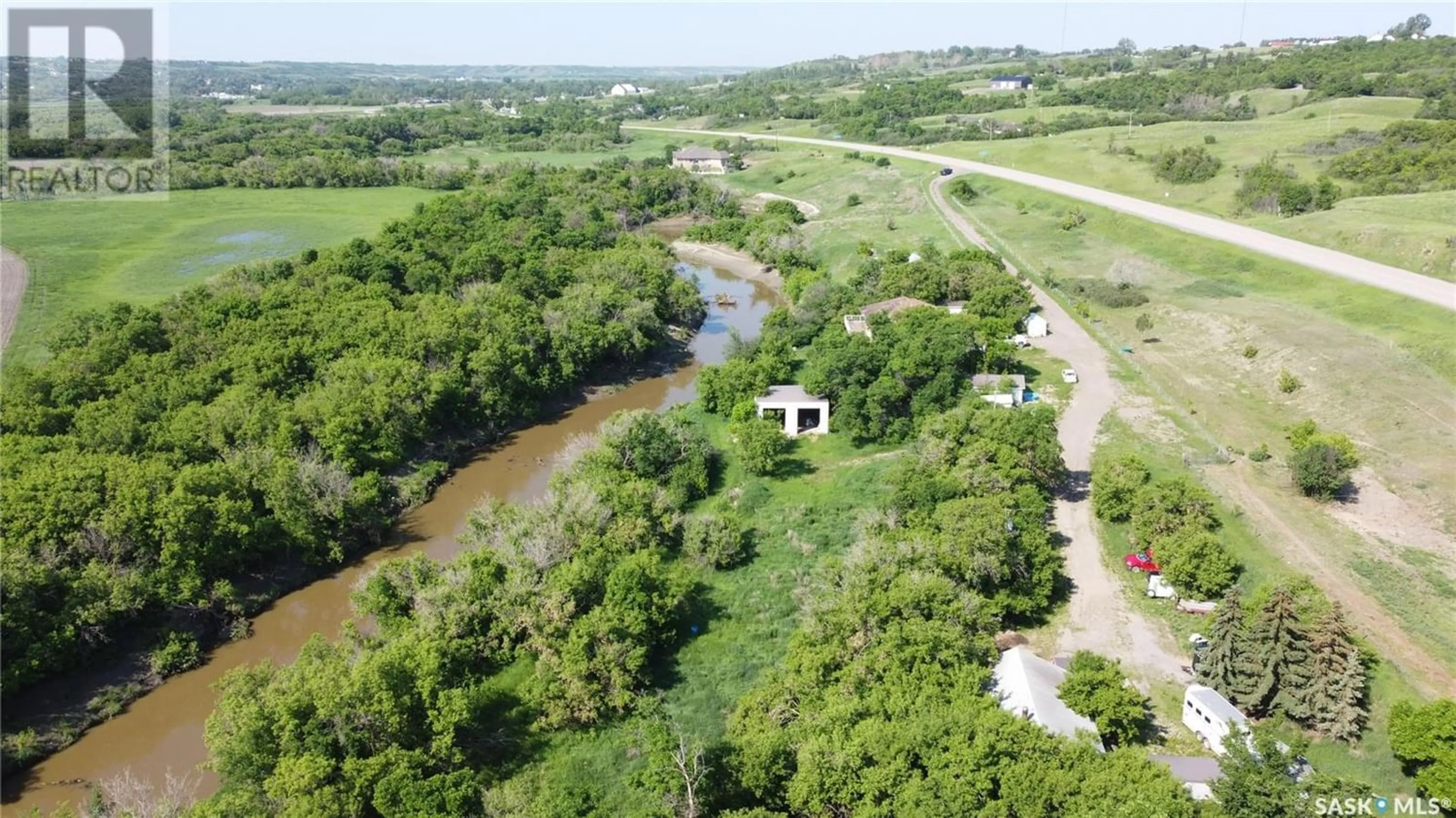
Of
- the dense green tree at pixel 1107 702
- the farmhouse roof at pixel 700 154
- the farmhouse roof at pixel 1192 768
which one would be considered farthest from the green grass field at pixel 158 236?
the farmhouse roof at pixel 1192 768

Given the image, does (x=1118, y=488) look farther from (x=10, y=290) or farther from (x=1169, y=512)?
(x=10, y=290)

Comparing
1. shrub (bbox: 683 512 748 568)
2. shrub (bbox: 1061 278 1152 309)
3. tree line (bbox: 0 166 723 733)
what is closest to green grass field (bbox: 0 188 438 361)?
tree line (bbox: 0 166 723 733)

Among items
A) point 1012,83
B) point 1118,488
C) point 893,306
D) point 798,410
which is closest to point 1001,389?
point 1118,488

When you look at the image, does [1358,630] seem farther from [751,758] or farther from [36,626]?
[36,626]

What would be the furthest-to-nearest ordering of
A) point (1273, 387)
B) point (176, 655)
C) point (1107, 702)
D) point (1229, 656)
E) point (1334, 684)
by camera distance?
point (1273, 387) → point (176, 655) → point (1229, 656) → point (1334, 684) → point (1107, 702)

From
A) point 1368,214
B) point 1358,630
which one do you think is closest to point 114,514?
point 1358,630

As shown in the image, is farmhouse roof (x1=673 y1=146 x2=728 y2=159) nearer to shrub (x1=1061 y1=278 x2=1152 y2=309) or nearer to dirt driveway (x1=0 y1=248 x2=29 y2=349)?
shrub (x1=1061 y1=278 x2=1152 y2=309)

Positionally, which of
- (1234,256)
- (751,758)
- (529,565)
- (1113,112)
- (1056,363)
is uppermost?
(1113,112)
